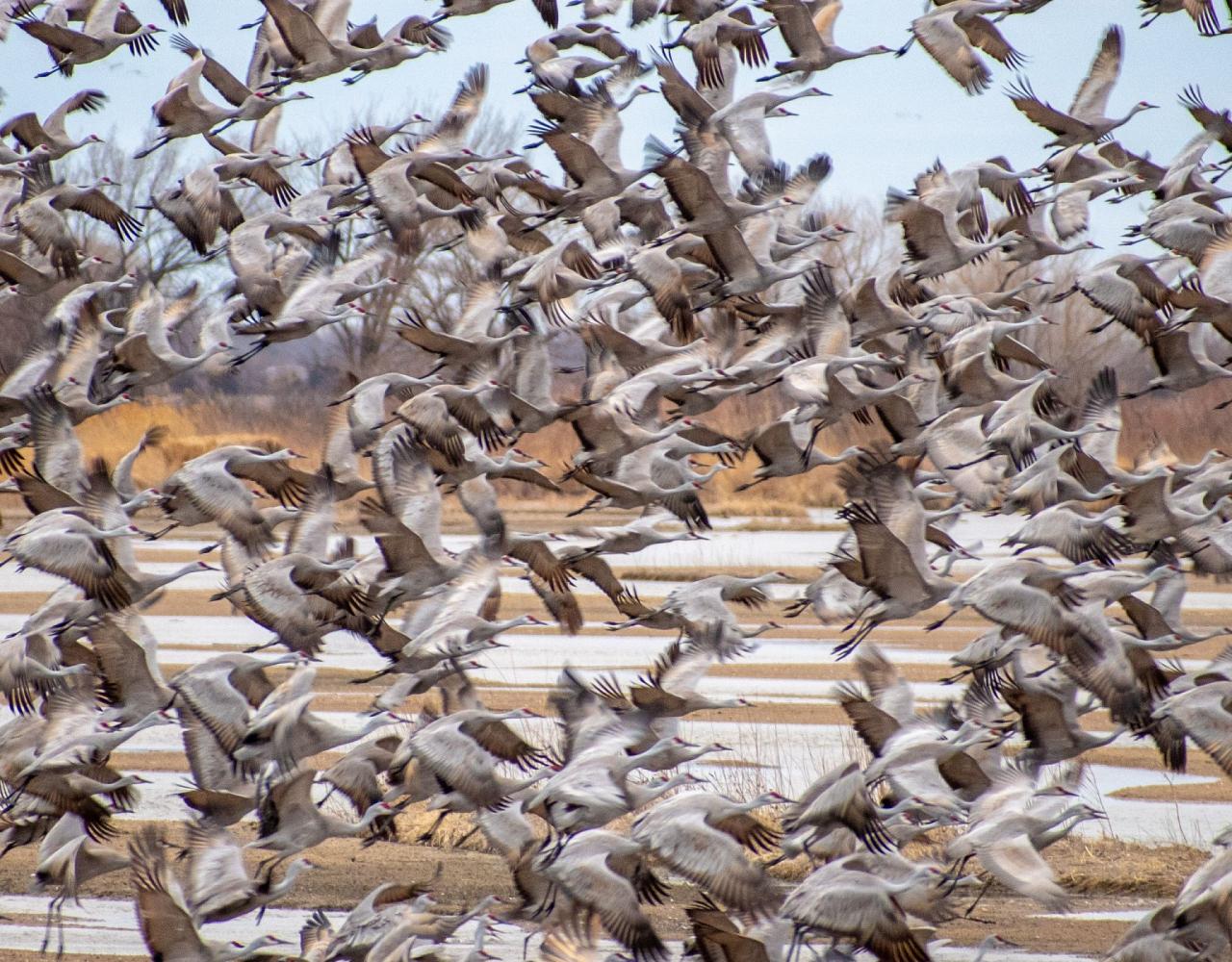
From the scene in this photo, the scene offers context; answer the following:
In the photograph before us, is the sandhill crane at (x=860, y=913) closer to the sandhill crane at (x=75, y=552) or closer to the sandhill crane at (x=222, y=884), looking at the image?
the sandhill crane at (x=222, y=884)

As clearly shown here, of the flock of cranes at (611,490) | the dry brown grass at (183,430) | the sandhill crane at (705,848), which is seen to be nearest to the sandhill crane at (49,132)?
the flock of cranes at (611,490)

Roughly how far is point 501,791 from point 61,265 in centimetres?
399

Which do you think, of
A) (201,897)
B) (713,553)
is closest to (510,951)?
(201,897)

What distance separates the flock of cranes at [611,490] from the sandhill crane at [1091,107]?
0.03 m

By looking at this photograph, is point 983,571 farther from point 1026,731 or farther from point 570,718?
point 570,718

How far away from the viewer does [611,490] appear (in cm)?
990

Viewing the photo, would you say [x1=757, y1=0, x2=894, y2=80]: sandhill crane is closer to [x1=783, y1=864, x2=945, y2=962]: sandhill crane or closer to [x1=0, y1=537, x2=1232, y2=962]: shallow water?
[x1=0, y1=537, x2=1232, y2=962]: shallow water

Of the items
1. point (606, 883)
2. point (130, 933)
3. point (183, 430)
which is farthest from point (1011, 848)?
point (183, 430)

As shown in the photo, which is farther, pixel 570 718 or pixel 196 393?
pixel 196 393

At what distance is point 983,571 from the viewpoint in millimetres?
8125

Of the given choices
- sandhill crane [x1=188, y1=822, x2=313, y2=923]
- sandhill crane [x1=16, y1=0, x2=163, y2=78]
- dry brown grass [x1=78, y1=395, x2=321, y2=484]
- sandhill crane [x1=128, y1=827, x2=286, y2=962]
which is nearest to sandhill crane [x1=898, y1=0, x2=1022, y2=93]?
sandhill crane [x1=16, y1=0, x2=163, y2=78]

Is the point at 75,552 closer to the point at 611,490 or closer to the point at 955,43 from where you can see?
the point at 611,490

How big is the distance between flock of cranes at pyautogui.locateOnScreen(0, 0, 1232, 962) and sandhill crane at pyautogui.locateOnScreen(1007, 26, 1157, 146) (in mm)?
30

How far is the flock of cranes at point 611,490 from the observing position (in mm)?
7793
